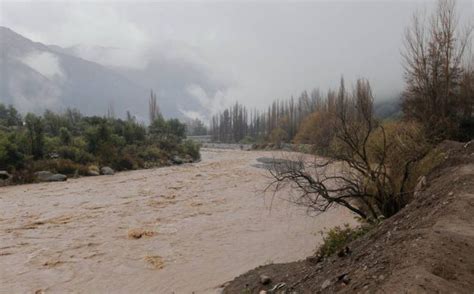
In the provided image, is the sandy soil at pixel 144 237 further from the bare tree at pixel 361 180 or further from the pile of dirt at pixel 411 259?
the pile of dirt at pixel 411 259

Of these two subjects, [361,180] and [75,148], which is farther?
[75,148]

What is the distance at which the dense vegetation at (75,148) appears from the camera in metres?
24.6

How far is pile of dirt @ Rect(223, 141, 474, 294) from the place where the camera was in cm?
354

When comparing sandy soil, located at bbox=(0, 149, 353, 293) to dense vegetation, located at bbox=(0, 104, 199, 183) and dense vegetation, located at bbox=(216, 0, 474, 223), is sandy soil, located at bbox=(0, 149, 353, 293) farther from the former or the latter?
dense vegetation, located at bbox=(0, 104, 199, 183)

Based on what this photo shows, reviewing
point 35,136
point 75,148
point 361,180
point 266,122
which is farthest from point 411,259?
point 266,122

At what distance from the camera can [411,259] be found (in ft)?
12.7

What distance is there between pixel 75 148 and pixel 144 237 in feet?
67.5

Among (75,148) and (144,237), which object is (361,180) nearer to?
(144,237)

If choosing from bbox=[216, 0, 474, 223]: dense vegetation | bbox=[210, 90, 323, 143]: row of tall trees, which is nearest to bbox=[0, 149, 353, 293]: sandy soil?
bbox=[216, 0, 474, 223]: dense vegetation

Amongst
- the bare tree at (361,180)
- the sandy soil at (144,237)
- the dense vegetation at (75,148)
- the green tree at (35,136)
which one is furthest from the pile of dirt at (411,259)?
the green tree at (35,136)

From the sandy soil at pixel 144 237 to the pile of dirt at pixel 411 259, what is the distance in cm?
232

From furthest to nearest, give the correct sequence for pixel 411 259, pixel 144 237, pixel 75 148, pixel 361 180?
pixel 75 148 < pixel 144 237 < pixel 361 180 < pixel 411 259

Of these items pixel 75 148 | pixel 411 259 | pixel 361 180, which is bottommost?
pixel 411 259

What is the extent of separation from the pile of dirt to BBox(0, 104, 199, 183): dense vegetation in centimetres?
2251
